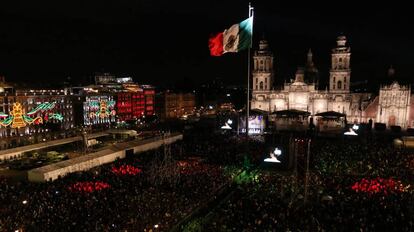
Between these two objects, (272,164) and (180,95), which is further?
(180,95)

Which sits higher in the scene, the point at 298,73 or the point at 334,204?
the point at 298,73

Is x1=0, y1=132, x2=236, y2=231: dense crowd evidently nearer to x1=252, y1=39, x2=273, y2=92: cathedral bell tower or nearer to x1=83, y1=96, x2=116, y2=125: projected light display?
x1=83, y1=96, x2=116, y2=125: projected light display

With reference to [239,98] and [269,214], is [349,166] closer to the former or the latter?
[269,214]

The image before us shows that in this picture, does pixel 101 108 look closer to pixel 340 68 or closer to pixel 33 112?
pixel 33 112

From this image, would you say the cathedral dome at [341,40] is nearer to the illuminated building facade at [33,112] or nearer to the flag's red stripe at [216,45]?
the flag's red stripe at [216,45]

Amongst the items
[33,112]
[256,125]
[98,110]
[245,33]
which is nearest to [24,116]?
[33,112]

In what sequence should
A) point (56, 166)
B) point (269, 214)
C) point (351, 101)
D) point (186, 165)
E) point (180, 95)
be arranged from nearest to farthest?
point (269, 214) < point (56, 166) < point (186, 165) < point (351, 101) < point (180, 95)

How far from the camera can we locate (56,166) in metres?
26.0

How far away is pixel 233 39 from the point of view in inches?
902

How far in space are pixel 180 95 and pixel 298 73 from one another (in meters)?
35.1

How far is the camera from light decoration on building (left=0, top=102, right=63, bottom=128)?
45.5 m

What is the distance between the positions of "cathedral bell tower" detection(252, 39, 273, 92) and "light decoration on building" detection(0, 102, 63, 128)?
35.6m

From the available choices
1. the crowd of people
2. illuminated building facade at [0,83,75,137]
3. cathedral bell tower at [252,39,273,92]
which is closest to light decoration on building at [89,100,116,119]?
illuminated building facade at [0,83,75,137]

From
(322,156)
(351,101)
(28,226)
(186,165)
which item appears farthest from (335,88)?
(28,226)
